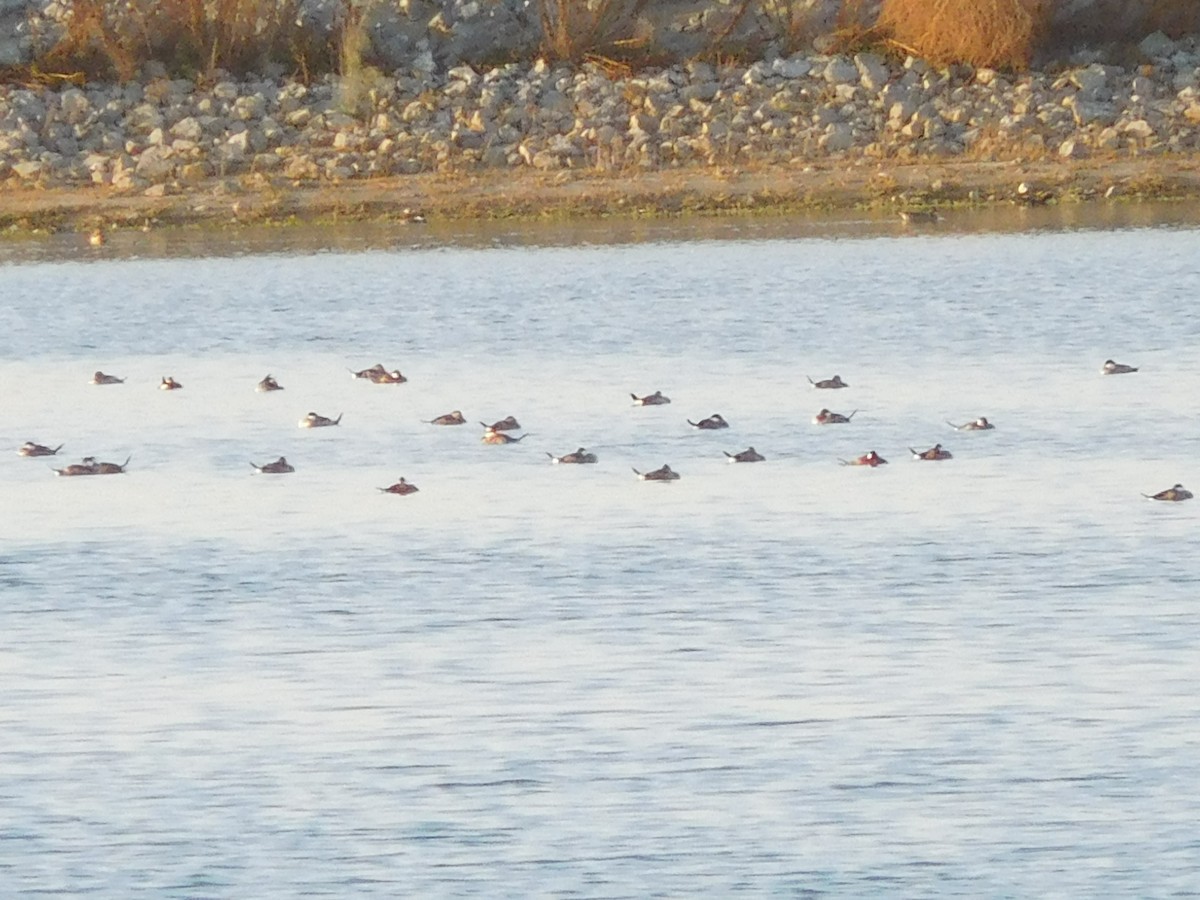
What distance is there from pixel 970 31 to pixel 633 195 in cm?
524

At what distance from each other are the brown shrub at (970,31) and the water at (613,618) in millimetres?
10942

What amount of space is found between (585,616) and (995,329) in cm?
1059

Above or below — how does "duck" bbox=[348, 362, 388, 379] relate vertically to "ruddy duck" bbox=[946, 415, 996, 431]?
below

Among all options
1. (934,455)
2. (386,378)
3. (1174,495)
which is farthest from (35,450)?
(1174,495)

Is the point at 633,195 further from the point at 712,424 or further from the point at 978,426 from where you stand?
the point at 978,426

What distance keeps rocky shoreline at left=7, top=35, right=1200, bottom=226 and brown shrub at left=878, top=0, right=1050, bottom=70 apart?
292mm

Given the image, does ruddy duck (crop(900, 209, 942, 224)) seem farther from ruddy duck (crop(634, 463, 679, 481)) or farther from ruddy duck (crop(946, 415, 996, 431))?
ruddy duck (crop(634, 463, 679, 481))

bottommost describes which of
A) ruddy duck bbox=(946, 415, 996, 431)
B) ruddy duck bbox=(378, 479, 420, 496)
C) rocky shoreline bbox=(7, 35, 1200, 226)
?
rocky shoreline bbox=(7, 35, 1200, 226)

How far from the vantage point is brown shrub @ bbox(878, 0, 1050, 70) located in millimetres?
33594

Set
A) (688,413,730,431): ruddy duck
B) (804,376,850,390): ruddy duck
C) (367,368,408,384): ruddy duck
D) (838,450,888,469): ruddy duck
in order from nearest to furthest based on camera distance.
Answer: (838,450,888,469): ruddy duck → (688,413,730,431): ruddy duck → (804,376,850,390): ruddy duck → (367,368,408,384): ruddy duck

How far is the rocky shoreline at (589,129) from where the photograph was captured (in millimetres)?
31422

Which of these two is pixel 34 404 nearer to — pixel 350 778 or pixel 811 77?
pixel 350 778

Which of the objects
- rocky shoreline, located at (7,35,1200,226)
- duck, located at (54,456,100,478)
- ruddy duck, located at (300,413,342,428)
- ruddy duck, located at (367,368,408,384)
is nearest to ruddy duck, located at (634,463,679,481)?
ruddy duck, located at (300,413,342,428)

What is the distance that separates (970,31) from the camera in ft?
110
